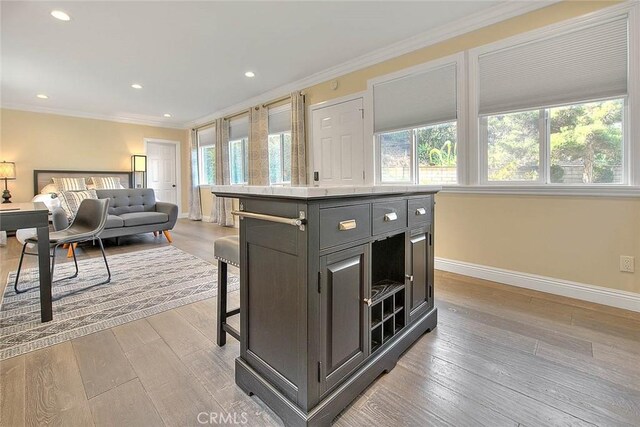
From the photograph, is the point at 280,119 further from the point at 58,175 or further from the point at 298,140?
the point at 58,175

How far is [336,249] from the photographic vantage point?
46.1 inches

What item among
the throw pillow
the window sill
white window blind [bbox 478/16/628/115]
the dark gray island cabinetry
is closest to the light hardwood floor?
the dark gray island cabinetry

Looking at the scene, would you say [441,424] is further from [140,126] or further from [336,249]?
[140,126]

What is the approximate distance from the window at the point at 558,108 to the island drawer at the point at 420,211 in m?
1.42

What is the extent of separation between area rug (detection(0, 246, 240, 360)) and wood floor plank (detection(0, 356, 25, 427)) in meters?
0.13

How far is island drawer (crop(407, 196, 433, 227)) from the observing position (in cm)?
170

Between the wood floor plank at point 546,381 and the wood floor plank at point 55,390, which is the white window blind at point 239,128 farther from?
the wood floor plank at point 546,381

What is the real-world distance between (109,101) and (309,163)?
414 cm

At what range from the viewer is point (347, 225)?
120 cm

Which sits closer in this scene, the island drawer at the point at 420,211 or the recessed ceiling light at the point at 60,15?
the island drawer at the point at 420,211

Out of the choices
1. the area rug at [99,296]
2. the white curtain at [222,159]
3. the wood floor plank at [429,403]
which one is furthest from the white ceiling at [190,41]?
the wood floor plank at [429,403]

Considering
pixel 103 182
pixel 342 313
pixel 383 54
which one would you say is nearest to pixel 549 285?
pixel 342 313

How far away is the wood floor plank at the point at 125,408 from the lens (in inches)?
46.8

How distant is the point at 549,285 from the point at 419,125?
6.46 ft
